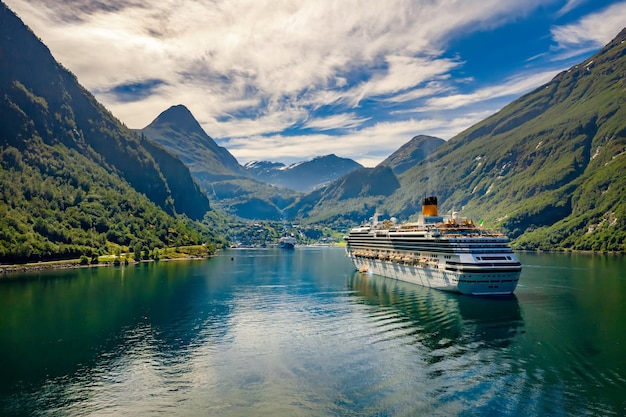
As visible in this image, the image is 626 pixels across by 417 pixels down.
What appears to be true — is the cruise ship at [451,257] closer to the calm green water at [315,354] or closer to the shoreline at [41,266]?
the calm green water at [315,354]

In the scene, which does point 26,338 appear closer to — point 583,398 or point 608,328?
point 583,398

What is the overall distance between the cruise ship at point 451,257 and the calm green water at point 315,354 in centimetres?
437

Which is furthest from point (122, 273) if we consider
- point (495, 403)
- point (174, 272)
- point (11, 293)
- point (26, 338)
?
point (495, 403)

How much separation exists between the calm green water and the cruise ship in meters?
4.37

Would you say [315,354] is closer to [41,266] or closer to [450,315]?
[450,315]

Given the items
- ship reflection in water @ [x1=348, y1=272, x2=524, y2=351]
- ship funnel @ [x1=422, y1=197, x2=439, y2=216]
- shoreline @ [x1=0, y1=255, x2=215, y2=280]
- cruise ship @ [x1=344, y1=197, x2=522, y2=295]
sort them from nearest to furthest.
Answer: ship reflection in water @ [x1=348, y1=272, x2=524, y2=351] < cruise ship @ [x1=344, y1=197, x2=522, y2=295] < ship funnel @ [x1=422, y1=197, x2=439, y2=216] < shoreline @ [x1=0, y1=255, x2=215, y2=280]

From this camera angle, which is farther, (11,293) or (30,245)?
(30,245)

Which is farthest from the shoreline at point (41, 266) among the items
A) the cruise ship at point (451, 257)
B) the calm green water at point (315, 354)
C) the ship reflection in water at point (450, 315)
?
the cruise ship at point (451, 257)

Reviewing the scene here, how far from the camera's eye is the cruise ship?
92812 millimetres

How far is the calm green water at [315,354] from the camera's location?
41.0 metres

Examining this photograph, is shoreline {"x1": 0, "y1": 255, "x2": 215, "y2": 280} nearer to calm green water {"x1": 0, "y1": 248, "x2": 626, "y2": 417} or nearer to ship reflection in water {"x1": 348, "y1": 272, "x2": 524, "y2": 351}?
calm green water {"x1": 0, "y1": 248, "x2": 626, "y2": 417}

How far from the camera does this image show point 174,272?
167 meters

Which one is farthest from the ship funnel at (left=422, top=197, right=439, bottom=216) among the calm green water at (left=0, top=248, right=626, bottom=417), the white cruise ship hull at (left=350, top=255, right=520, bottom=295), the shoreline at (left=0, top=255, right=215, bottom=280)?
the shoreline at (left=0, top=255, right=215, bottom=280)

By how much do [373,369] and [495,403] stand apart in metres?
13.9
